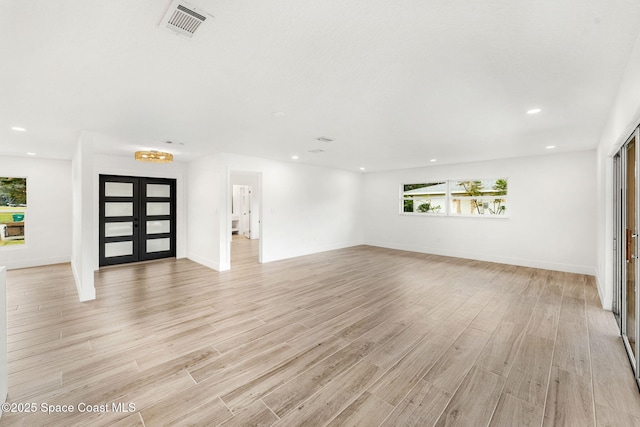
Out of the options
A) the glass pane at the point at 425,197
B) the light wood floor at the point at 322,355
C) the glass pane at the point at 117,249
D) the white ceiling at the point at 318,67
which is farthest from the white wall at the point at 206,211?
the glass pane at the point at 425,197

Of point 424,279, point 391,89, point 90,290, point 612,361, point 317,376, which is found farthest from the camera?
point 424,279

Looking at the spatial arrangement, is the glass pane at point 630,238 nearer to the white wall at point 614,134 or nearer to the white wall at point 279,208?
the white wall at point 614,134

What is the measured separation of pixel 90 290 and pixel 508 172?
8.57 meters

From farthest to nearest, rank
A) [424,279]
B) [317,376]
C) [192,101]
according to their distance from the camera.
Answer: [424,279] < [192,101] < [317,376]

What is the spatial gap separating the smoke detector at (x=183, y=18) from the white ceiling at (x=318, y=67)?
0.04 meters

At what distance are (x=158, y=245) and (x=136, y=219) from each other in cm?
84

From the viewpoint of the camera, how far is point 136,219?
658 centimetres

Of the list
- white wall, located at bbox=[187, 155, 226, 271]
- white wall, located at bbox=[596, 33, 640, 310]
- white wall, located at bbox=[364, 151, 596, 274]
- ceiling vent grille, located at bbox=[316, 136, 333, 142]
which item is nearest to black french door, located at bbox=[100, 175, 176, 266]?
white wall, located at bbox=[187, 155, 226, 271]

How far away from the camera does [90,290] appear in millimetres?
3980

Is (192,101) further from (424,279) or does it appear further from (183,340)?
(424,279)

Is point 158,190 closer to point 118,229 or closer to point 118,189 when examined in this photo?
point 118,189

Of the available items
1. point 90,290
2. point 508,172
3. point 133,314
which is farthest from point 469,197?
point 90,290

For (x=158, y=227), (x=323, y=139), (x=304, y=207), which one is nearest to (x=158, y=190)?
(x=158, y=227)

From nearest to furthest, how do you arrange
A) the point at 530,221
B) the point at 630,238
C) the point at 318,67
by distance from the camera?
the point at 318,67 < the point at 630,238 < the point at 530,221
